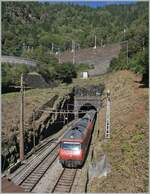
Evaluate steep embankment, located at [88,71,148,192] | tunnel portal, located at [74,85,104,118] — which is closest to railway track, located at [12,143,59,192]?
steep embankment, located at [88,71,148,192]

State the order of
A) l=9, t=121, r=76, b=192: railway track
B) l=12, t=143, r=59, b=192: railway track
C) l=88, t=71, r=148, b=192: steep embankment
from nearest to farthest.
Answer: l=88, t=71, r=148, b=192: steep embankment < l=12, t=143, r=59, b=192: railway track < l=9, t=121, r=76, b=192: railway track

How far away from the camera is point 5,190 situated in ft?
60.5

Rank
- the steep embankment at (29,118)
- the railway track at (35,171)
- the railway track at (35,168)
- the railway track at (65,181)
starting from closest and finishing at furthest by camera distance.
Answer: the railway track at (65,181)
the railway track at (35,171)
the railway track at (35,168)
the steep embankment at (29,118)

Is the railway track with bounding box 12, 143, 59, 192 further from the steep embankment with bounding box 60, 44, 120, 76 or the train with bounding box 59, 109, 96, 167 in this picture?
the steep embankment with bounding box 60, 44, 120, 76

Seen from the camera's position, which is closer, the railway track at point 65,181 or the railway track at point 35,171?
the railway track at point 65,181

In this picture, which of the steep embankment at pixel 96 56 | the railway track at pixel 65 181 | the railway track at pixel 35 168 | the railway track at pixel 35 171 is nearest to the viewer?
the railway track at pixel 65 181

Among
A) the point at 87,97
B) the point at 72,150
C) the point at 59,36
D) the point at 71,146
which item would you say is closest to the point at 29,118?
the point at 71,146

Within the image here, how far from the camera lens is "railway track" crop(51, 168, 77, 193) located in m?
25.0

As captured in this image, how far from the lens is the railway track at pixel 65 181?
25016 millimetres

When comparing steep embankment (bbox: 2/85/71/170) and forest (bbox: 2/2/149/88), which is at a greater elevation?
forest (bbox: 2/2/149/88)

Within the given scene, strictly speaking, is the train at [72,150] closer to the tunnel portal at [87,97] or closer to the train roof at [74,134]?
the train roof at [74,134]

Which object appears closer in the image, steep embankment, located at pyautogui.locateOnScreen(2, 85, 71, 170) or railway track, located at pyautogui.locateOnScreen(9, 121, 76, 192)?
railway track, located at pyautogui.locateOnScreen(9, 121, 76, 192)

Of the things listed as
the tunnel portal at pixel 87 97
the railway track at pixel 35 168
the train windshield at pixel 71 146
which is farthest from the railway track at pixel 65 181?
the tunnel portal at pixel 87 97

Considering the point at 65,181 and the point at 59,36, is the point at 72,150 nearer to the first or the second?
the point at 65,181
